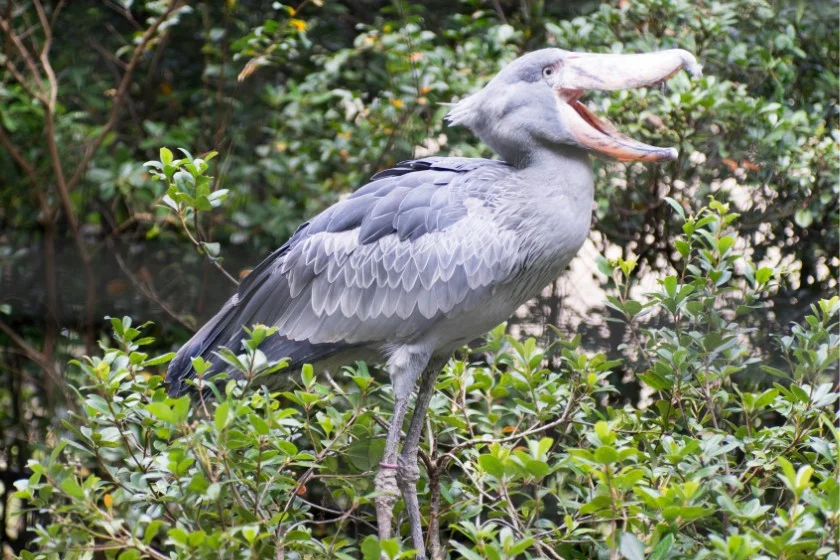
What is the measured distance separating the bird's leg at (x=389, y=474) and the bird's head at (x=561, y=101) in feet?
1.29

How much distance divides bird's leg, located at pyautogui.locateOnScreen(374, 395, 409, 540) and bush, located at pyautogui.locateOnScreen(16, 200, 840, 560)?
25 millimetres

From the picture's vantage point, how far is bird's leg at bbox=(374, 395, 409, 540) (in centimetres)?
151

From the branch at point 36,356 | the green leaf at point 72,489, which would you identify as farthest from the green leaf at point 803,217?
the branch at point 36,356

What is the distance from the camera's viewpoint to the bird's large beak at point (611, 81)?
1429mm

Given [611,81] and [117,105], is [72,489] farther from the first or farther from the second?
[117,105]

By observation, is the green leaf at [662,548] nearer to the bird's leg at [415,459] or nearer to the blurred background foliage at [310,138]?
the bird's leg at [415,459]

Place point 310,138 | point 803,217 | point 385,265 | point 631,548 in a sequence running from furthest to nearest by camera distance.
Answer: point 310,138, point 803,217, point 385,265, point 631,548

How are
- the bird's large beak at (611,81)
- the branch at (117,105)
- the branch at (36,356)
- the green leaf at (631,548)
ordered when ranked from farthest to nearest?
the branch at (36,356) → the branch at (117,105) → the bird's large beak at (611,81) → the green leaf at (631,548)

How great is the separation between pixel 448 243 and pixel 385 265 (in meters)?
0.11

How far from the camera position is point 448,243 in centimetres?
150

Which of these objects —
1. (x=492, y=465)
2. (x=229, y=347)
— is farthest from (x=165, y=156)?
(x=492, y=465)

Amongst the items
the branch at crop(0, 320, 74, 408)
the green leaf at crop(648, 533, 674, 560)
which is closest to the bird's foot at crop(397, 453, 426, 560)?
the green leaf at crop(648, 533, 674, 560)

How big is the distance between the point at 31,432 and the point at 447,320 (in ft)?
5.76

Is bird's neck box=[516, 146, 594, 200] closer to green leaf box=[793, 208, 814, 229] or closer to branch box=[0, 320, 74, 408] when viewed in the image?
green leaf box=[793, 208, 814, 229]
